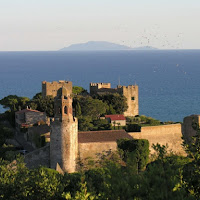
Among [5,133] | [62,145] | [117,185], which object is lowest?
[5,133]

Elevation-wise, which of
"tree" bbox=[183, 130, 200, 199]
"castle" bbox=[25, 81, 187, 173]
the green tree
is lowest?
the green tree

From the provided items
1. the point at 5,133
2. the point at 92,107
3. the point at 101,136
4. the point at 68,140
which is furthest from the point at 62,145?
the point at 92,107

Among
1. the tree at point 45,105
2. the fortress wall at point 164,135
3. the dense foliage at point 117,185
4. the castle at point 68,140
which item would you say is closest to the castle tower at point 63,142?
the castle at point 68,140

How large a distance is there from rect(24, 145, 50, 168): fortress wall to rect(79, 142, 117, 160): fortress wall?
2432 millimetres

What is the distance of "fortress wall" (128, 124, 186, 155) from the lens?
4200 cm

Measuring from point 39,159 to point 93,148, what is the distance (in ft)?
13.6

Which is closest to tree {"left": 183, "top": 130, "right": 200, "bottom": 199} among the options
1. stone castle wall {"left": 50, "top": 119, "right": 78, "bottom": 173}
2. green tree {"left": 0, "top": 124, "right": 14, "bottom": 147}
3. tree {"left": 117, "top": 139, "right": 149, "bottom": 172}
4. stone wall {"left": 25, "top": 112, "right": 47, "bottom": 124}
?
stone castle wall {"left": 50, "top": 119, "right": 78, "bottom": 173}

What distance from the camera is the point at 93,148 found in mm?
37281

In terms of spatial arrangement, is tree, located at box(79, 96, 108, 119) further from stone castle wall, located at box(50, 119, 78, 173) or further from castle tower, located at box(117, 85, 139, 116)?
stone castle wall, located at box(50, 119, 78, 173)

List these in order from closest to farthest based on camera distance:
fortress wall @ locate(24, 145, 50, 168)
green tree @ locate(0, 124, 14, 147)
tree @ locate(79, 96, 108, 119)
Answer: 1. fortress wall @ locate(24, 145, 50, 168)
2. green tree @ locate(0, 124, 14, 147)
3. tree @ locate(79, 96, 108, 119)

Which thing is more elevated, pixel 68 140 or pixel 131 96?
pixel 131 96

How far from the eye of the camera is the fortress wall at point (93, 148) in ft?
120

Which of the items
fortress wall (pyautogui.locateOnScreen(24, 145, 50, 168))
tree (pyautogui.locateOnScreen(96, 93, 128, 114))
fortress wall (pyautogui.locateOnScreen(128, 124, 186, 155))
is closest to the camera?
fortress wall (pyautogui.locateOnScreen(24, 145, 50, 168))

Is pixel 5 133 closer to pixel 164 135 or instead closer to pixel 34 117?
pixel 34 117
